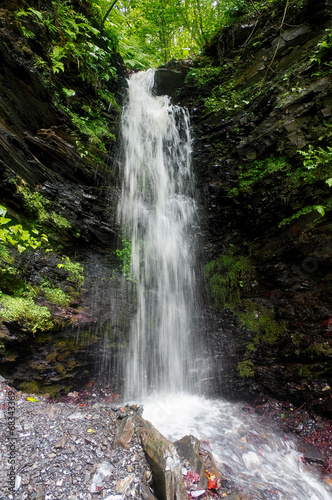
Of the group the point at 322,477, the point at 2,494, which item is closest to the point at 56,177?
the point at 2,494

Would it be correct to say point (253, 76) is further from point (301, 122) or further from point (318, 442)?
point (318, 442)

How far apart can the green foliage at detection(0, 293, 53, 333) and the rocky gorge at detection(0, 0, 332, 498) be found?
19 mm

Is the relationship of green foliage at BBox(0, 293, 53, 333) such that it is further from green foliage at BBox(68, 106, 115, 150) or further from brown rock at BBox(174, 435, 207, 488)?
green foliage at BBox(68, 106, 115, 150)

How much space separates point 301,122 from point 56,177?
618 cm

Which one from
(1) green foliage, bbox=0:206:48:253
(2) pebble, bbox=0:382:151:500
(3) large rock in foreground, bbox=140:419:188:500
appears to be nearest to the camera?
(2) pebble, bbox=0:382:151:500

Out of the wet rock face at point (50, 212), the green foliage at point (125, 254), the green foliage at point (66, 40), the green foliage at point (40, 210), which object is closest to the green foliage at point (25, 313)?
the wet rock face at point (50, 212)

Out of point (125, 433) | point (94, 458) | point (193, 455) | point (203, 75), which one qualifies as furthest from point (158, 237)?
point (203, 75)

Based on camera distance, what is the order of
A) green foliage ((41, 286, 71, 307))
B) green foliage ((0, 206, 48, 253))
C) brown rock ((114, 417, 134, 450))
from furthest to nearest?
green foliage ((41, 286, 71, 307)), green foliage ((0, 206, 48, 253)), brown rock ((114, 417, 134, 450))

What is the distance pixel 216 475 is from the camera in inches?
120

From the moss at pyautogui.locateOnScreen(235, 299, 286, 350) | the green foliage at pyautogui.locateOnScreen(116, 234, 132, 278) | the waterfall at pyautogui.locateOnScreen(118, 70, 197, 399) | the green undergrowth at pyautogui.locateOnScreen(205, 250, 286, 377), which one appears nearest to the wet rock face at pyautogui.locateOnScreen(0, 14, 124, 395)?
the green foliage at pyautogui.locateOnScreen(116, 234, 132, 278)

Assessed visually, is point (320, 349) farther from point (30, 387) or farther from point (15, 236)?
point (15, 236)

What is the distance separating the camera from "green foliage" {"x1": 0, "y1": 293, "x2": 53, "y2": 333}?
3740 mm

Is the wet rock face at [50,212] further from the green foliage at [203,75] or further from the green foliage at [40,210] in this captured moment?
the green foliage at [203,75]

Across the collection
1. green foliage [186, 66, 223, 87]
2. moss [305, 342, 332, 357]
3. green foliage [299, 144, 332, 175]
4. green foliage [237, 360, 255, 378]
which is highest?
green foliage [186, 66, 223, 87]
